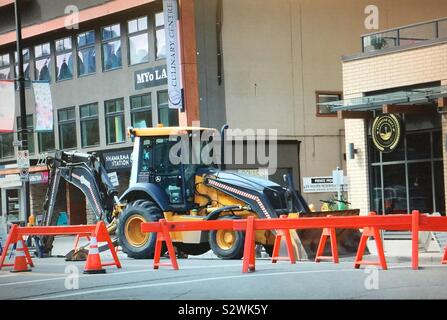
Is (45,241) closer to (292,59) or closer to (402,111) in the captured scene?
(402,111)

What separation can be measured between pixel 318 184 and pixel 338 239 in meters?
9.09

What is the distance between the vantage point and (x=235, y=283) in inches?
448

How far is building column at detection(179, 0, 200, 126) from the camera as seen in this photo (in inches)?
1278

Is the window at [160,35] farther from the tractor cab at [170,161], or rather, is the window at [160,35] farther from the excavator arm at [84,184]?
the tractor cab at [170,161]

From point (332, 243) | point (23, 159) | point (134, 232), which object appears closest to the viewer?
point (332, 243)

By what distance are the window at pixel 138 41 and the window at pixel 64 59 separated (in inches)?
173

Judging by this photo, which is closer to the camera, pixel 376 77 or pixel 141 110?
pixel 376 77

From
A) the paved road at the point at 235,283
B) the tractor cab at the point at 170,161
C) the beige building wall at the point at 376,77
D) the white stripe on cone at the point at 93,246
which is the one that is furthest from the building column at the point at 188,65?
the white stripe on cone at the point at 93,246

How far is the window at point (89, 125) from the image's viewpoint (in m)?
38.2

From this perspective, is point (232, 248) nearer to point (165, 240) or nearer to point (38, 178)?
point (165, 240)

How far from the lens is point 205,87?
33500 millimetres

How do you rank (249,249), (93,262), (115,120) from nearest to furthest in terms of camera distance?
(249,249), (93,262), (115,120)

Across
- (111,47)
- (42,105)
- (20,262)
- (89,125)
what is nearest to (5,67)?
(89,125)

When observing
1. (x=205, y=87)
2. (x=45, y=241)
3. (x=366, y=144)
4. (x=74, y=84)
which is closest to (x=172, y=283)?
(x=45, y=241)
